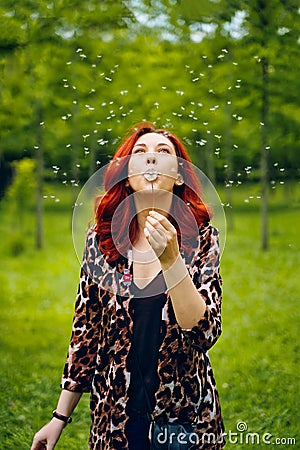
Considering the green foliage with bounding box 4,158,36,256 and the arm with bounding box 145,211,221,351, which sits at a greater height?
the green foliage with bounding box 4,158,36,256

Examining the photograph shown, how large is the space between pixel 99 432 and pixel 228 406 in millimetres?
1645

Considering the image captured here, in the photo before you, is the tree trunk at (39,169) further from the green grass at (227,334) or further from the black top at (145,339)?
the black top at (145,339)

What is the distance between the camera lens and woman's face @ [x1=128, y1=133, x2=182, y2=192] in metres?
1.30

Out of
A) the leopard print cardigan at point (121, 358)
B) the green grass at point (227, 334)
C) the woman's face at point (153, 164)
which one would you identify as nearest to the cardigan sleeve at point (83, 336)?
the leopard print cardigan at point (121, 358)

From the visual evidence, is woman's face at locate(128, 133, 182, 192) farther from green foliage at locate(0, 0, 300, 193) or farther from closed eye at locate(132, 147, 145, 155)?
green foliage at locate(0, 0, 300, 193)

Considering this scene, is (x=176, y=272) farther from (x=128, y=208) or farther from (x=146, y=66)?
(x=146, y=66)

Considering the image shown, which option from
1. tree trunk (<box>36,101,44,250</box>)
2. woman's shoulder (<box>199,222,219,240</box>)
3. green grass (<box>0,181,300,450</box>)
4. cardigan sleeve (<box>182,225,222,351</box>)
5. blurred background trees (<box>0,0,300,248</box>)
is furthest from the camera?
tree trunk (<box>36,101,44,250</box>)

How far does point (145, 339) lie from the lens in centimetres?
129

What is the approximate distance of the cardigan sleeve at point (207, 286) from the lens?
118 centimetres

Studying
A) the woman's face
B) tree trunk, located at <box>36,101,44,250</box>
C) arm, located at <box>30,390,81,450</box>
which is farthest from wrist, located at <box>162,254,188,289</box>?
tree trunk, located at <box>36,101,44,250</box>

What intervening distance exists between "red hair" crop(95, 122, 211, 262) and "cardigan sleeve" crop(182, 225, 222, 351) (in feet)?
0.12

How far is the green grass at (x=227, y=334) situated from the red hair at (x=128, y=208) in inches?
55.6

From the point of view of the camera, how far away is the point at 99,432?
53.8 inches

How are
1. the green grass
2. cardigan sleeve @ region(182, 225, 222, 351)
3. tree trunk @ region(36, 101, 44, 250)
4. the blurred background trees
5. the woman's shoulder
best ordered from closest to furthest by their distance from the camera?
cardigan sleeve @ region(182, 225, 222, 351), the woman's shoulder, the green grass, the blurred background trees, tree trunk @ region(36, 101, 44, 250)
